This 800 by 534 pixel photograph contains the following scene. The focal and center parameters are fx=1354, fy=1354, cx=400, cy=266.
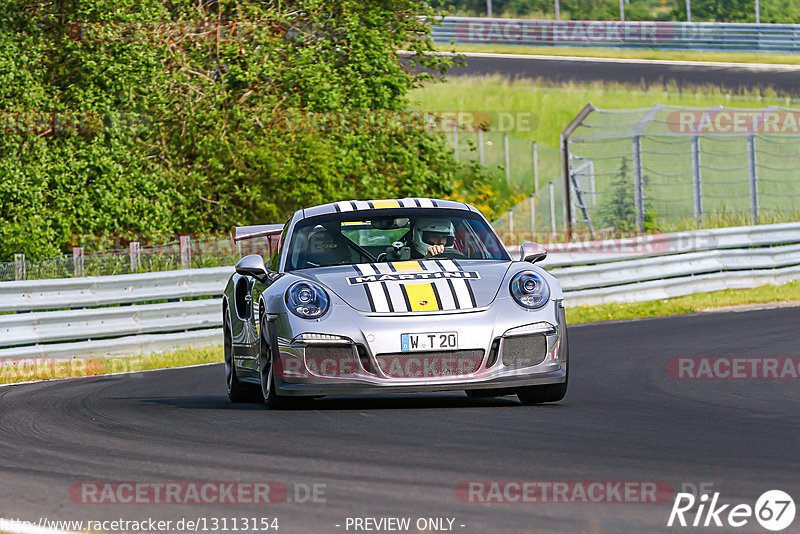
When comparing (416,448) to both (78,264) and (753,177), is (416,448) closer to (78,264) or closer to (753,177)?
(78,264)

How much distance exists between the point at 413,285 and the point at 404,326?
35cm

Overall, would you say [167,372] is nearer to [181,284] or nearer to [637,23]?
[181,284]

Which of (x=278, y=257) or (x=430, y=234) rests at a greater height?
(x=430, y=234)

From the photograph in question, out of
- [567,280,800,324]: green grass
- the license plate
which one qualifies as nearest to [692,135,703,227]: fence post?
[567,280,800,324]: green grass

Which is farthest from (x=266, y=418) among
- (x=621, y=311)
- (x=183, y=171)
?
(x=183, y=171)

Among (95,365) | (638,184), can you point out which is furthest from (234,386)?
(638,184)

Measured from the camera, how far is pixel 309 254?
9.30m

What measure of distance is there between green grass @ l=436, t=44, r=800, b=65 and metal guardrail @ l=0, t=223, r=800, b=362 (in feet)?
73.9

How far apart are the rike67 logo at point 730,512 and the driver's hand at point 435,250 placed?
4305 millimetres

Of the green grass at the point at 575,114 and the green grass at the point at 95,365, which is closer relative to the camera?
the green grass at the point at 95,365

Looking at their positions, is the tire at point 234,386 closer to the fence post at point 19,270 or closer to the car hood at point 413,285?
the car hood at point 413,285

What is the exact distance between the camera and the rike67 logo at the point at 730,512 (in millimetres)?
4773

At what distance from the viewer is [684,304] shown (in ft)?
63.5

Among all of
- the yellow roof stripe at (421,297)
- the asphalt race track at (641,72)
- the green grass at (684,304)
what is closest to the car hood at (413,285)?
the yellow roof stripe at (421,297)
